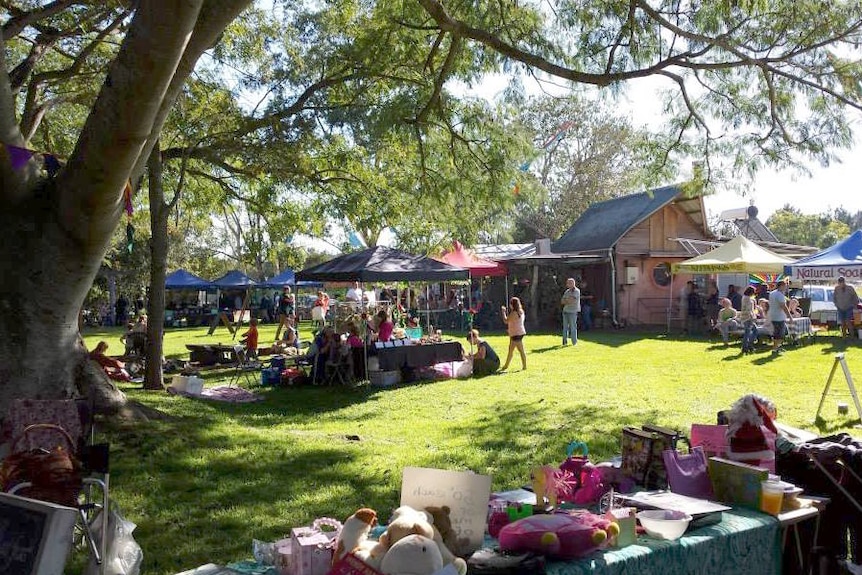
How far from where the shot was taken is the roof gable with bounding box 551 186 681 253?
22.5m

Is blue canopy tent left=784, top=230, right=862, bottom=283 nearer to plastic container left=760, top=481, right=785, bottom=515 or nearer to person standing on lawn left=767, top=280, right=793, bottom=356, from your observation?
person standing on lawn left=767, top=280, right=793, bottom=356

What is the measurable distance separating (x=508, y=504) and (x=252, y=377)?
1052cm

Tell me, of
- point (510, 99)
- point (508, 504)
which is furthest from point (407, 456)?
point (510, 99)

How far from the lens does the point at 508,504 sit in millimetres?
3150

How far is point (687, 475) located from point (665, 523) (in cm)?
63

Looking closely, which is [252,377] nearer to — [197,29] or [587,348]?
[587,348]

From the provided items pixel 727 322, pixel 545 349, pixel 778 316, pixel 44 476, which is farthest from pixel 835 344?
pixel 44 476

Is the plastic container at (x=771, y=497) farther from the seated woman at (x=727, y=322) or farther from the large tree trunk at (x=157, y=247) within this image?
the seated woman at (x=727, y=322)

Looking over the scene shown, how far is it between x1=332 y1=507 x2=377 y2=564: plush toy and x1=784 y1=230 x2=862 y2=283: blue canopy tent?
16213mm

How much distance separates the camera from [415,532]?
238 cm

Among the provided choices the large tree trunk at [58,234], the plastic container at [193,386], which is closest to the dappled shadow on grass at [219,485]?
the large tree trunk at [58,234]

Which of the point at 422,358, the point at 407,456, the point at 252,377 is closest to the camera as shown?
the point at 407,456

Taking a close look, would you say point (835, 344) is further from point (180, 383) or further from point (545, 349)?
point (180, 383)

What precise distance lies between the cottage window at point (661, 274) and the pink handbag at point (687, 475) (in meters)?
20.9
